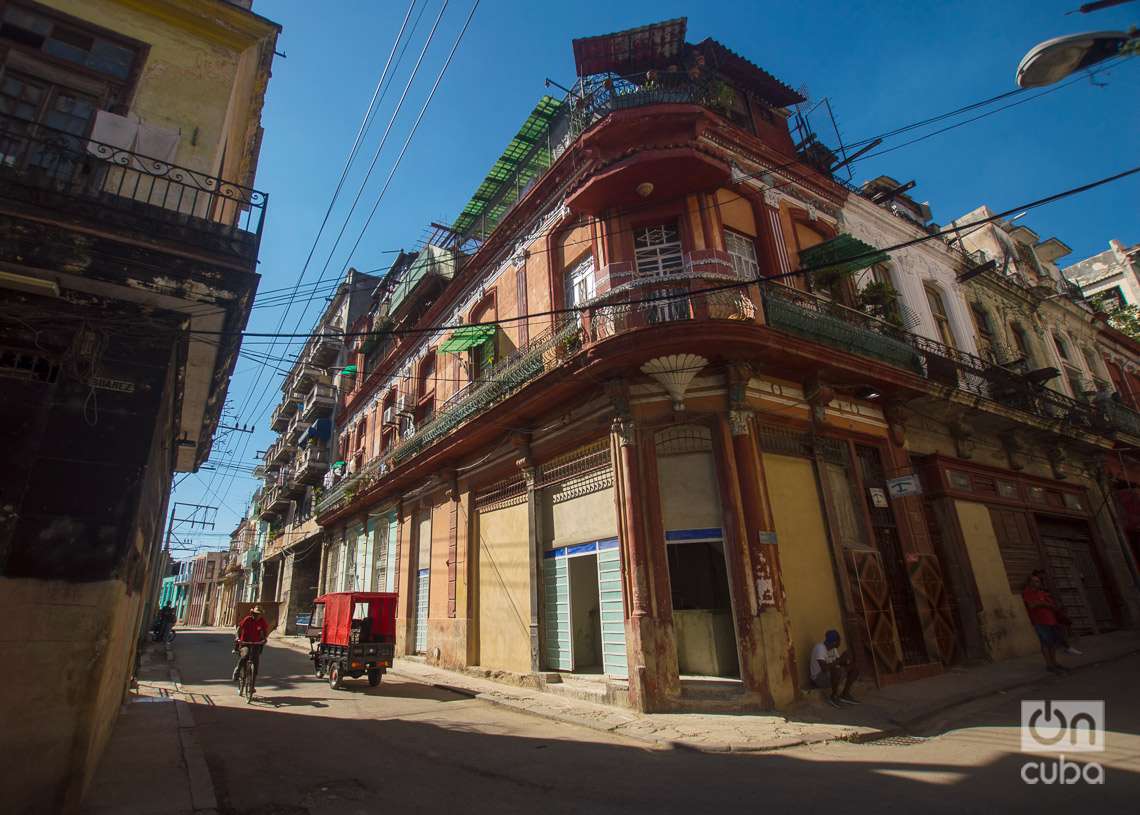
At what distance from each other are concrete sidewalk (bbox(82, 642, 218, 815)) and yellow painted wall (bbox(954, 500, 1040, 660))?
1340 cm

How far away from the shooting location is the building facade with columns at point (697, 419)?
9516mm

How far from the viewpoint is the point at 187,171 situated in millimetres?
6418

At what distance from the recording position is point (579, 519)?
11.3 metres

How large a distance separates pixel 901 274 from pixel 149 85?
1628 centimetres

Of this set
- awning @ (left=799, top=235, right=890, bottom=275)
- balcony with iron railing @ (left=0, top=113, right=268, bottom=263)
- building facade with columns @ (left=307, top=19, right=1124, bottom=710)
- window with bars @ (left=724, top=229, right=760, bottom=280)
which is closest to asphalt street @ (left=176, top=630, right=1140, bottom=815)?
building facade with columns @ (left=307, top=19, right=1124, bottom=710)

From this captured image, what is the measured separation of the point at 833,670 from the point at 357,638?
925 centimetres

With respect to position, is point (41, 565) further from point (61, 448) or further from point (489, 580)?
point (489, 580)

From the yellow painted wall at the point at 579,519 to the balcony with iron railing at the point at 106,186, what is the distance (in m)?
6.93

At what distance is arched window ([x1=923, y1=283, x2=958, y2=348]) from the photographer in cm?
1584

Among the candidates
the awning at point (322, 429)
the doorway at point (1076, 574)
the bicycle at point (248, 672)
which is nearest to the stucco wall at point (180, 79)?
the bicycle at point (248, 672)

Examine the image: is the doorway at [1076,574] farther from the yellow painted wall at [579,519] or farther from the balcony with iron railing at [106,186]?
the balcony with iron railing at [106,186]

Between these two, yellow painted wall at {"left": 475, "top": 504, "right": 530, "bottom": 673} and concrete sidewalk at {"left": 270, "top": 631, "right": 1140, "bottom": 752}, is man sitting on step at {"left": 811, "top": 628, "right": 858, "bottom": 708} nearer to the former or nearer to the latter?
concrete sidewalk at {"left": 270, "top": 631, "right": 1140, "bottom": 752}

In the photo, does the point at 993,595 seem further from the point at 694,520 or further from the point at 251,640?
the point at 251,640

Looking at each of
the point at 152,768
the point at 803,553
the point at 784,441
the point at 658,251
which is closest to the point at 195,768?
the point at 152,768
